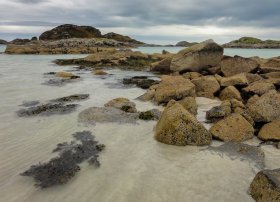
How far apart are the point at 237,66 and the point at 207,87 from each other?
17.2ft

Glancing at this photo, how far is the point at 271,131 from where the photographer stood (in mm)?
10898

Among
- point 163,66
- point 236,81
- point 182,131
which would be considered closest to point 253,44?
point 163,66

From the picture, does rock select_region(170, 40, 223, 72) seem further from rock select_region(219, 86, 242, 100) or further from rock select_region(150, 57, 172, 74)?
rock select_region(219, 86, 242, 100)

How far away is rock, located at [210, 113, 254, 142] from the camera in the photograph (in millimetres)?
10711

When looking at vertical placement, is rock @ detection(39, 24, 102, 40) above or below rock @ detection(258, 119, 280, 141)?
below

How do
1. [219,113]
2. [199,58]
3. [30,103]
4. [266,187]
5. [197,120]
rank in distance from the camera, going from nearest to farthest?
1. [266,187]
2. [197,120]
3. [219,113]
4. [30,103]
5. [199,58]

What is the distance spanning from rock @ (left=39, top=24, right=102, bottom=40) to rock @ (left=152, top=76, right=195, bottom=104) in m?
106

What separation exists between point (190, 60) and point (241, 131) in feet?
46.6

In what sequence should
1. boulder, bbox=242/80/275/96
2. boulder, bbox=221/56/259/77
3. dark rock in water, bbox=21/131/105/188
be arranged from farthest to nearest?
boulder, bbox=221/56/259/77
boulder, bbox=242/80/275/96
dark rock in water, bbox=21/131/105/188

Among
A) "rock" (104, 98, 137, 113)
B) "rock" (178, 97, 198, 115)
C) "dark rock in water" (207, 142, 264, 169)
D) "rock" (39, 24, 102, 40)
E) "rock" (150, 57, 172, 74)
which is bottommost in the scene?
"rock" (39, 24, 102, 40)

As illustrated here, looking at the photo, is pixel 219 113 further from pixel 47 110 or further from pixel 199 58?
pixel 199 58

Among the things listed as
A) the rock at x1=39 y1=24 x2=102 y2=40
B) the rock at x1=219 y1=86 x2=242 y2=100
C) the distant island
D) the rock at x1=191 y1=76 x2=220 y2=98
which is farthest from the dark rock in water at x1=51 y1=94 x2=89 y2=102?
the distant island

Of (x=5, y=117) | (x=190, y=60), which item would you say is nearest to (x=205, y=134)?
(x=5, y=117)

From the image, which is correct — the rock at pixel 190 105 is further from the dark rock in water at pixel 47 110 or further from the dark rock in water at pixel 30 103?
the dark rock in water at pixel 30 103
